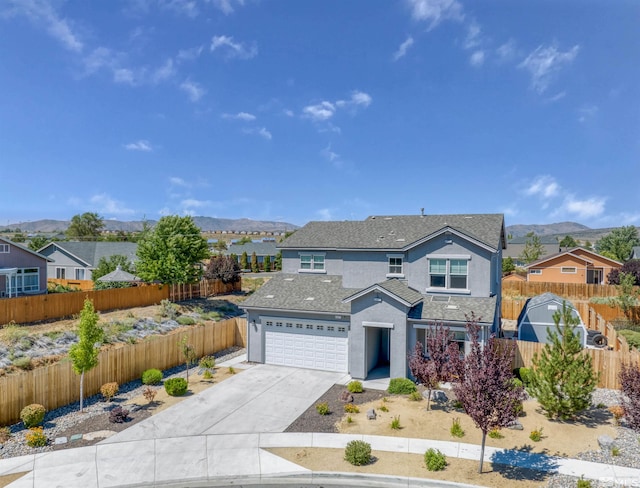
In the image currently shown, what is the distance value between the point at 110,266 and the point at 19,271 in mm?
9187

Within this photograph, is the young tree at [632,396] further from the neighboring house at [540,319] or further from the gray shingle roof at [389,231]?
the neighboring house at [540,319]

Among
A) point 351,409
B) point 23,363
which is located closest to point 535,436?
point 351,409

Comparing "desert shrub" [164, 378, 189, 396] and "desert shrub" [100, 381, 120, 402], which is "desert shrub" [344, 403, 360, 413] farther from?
"desert shrub" [100, 381, 120, 402]

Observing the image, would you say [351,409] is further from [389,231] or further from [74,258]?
[74,258]

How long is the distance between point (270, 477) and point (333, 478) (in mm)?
1895

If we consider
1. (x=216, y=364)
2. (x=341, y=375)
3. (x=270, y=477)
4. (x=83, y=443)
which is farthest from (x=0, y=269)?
(x=270, y=477)

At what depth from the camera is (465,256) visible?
2256 centimetres

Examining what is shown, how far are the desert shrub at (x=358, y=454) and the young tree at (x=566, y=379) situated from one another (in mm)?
7737

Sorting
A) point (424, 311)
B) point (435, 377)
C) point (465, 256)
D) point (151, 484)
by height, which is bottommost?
point (151, 484)

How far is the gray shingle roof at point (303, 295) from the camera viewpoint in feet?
75.5

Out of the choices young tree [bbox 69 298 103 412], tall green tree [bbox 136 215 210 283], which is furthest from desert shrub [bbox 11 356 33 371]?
tall green tree [bbox 136 215 210 283]

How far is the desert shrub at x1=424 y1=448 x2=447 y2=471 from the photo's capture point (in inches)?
485

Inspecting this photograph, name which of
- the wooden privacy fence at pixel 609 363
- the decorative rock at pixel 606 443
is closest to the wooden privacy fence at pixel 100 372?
the decorative rock at pixel 606 443

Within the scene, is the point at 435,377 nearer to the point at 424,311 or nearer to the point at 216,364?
the point at 424,311
